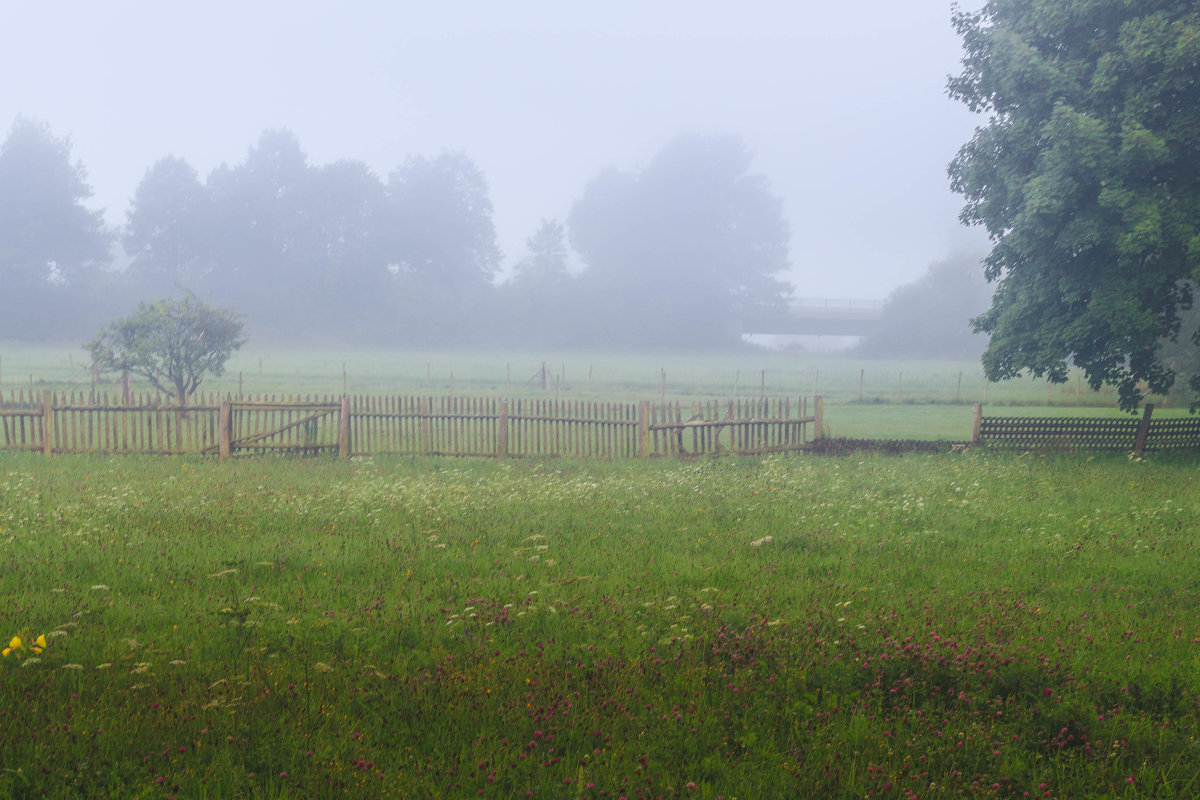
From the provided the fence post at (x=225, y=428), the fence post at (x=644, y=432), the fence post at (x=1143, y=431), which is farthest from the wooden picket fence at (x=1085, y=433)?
the fence post at (x=225, y=428)

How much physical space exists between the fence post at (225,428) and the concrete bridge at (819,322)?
250 ft

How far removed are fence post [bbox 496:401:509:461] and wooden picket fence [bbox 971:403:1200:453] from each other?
10.6 meters

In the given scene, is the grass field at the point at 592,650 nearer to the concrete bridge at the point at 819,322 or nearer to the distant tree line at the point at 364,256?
the distant tree line at the point at 364,256

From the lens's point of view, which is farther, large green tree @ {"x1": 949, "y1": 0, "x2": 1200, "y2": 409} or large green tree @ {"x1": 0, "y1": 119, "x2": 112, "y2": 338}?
large green tree @ {"x1": 0, "y1": 119, "x2": 112, "y2": 338}

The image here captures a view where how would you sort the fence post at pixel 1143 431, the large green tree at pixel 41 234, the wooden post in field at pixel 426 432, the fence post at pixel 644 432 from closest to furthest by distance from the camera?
the wooden post in field at pixel 426 432 < the fence post at pixel 644 432 < the fence post at pixel 1143 431 < the large green tree at pixel 41 234

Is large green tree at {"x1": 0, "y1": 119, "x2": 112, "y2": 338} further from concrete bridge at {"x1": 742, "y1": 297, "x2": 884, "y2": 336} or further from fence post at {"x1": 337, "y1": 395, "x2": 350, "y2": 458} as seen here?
fence post at {"x1": 337, "y1": 395, "x2": 350, "y2": 458}

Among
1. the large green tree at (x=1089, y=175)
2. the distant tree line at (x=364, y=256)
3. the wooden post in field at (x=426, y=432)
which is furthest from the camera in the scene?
the distant tree line at (x=364, y=256)

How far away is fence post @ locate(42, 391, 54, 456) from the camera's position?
1889 centimetres

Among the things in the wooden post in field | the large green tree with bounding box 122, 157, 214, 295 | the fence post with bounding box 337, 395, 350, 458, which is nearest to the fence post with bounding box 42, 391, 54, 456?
the fence post with bounding box 337, 395, 350, 458

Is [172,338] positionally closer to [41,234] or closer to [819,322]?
[41,234]

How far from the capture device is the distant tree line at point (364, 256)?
80062 millimetres

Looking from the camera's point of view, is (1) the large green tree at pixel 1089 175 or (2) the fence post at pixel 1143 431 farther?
(2) the fence post at pixel 1143 431

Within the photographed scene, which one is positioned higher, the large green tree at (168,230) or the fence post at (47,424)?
the large green tree at (168,230)

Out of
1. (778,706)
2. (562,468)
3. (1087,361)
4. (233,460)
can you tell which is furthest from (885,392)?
(778,706)
